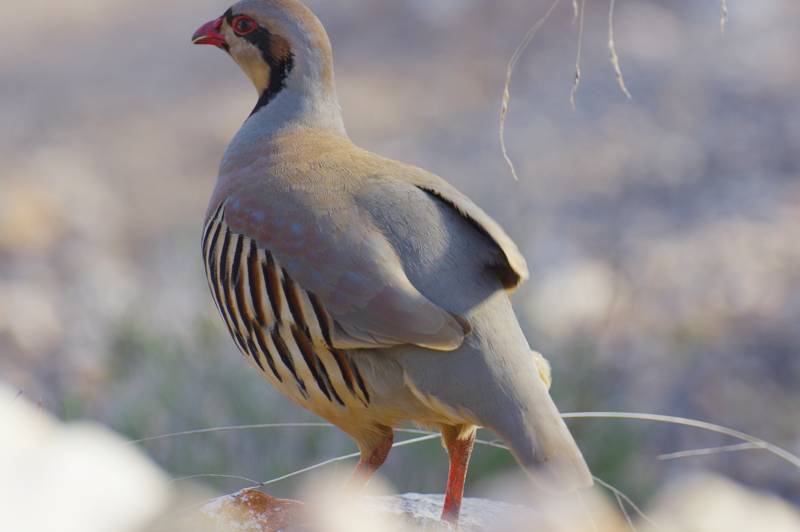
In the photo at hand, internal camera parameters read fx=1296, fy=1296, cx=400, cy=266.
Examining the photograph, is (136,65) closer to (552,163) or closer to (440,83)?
(440,83)

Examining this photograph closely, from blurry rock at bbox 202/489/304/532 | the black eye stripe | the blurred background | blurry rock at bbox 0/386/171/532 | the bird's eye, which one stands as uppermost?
the bird's eye

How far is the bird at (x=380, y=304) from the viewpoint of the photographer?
2.84 m

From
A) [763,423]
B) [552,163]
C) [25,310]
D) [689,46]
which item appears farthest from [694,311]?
[689,46]

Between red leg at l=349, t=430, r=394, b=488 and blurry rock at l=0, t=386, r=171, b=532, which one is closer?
blurry rock at l=0, t=386, r=171, b=532

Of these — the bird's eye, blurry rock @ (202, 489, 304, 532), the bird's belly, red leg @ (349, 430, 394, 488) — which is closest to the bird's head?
the bird's eye

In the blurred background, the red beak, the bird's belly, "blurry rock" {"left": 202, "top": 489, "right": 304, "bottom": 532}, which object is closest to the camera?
the bird's belly

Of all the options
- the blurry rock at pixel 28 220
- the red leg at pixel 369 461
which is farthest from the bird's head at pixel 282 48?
the blurry rock at pixel 28 220

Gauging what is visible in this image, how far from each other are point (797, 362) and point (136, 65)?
33.5 feet

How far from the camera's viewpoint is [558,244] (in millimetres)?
8930

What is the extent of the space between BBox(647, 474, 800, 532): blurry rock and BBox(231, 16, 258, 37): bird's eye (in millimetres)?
1751

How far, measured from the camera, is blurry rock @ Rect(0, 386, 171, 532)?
1611 millimetres

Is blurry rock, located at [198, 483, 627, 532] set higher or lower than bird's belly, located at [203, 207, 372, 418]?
lower

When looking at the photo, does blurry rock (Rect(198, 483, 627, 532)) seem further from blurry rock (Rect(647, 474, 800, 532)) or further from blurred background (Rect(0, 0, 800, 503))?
blurred background (Rect(0, 0, 800, 503))

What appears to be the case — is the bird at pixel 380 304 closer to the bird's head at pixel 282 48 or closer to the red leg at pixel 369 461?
the red leg at pixel 369 461
